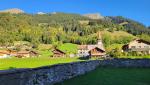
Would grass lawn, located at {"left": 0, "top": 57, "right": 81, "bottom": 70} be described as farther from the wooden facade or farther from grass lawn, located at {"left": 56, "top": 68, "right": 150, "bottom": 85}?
the wooden facade

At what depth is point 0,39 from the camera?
148 m

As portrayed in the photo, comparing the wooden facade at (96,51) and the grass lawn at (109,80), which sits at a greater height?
the wooden facade at (96,51)

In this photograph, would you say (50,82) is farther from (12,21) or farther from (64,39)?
(12,21)

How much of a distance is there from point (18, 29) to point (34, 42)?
17.4 meters

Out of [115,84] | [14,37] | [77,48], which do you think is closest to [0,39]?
[14,37]

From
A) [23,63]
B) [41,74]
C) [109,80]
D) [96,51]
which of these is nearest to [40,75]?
[41,74]

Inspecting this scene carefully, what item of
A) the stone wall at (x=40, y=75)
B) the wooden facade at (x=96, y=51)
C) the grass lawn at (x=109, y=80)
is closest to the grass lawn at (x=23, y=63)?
the grass lawn at (x=109, y=80)

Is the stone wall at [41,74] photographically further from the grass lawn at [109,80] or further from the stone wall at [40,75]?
the grass lawn at [109,80]

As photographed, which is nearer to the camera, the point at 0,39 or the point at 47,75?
the point at 47,75

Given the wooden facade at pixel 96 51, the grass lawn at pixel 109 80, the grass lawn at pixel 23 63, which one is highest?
the wooden facade at pixel 96 51

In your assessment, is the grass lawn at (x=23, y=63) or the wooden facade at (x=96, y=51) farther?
the wooden facade at (x=96, y=51)

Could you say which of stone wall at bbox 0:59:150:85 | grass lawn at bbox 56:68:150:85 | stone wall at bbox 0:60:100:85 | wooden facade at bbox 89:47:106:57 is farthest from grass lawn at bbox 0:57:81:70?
wooden facade at bbox 89:47:106:57

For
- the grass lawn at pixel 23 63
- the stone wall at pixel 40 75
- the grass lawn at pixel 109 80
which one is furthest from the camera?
the grass lawn at pixel 23 63

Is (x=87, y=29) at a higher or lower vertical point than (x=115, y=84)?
higher
